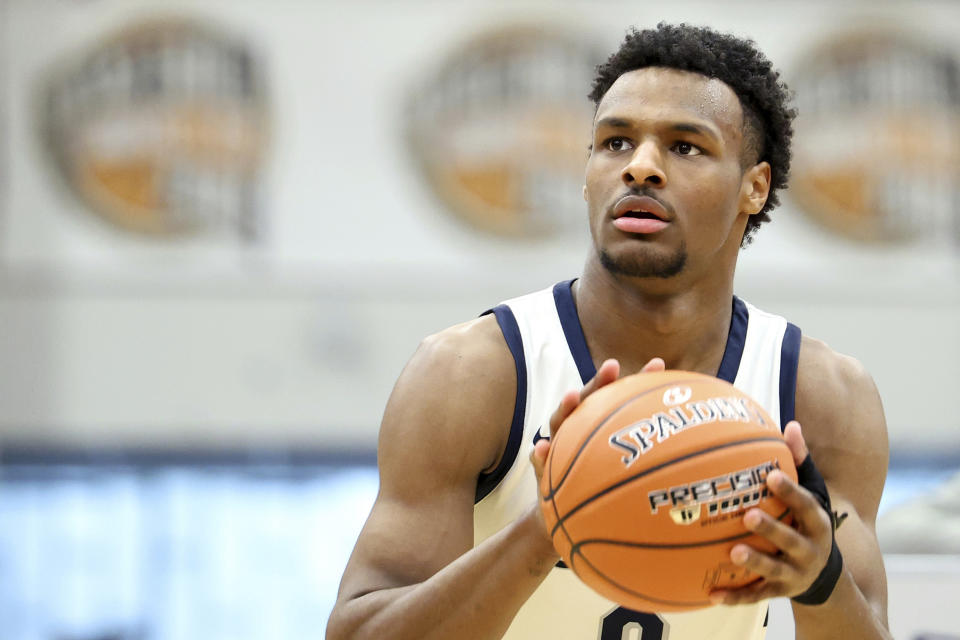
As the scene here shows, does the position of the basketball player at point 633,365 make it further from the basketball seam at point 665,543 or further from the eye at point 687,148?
the basketball seam at point 665,543

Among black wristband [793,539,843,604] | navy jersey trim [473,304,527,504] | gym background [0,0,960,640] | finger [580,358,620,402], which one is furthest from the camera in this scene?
gym background [0,0,960,640]

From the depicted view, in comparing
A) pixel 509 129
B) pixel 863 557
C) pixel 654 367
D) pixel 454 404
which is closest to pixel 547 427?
pixel 454 404

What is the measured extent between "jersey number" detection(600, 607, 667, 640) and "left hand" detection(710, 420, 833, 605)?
0.79m

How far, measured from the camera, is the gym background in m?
9.12

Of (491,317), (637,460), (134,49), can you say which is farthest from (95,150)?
(637,460)

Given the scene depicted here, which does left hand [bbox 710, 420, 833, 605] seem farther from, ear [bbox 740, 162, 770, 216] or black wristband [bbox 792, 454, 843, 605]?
ear [bbox 740, 162, 770, 216]

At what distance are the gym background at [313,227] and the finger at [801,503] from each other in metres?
7.06

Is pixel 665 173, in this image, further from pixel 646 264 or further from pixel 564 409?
pixel 564 409

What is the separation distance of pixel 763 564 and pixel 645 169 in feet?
3.30

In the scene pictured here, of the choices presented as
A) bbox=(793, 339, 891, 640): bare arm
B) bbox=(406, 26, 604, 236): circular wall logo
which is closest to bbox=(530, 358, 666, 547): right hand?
bbox=(793, 339, 891, 640): bare arm

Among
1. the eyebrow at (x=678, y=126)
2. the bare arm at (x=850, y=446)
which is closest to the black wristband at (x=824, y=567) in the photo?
the bare arm at (x=850, y=446)

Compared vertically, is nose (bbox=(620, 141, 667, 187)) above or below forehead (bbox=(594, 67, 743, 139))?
below

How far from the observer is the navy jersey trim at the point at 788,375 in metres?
2.87

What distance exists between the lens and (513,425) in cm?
270
